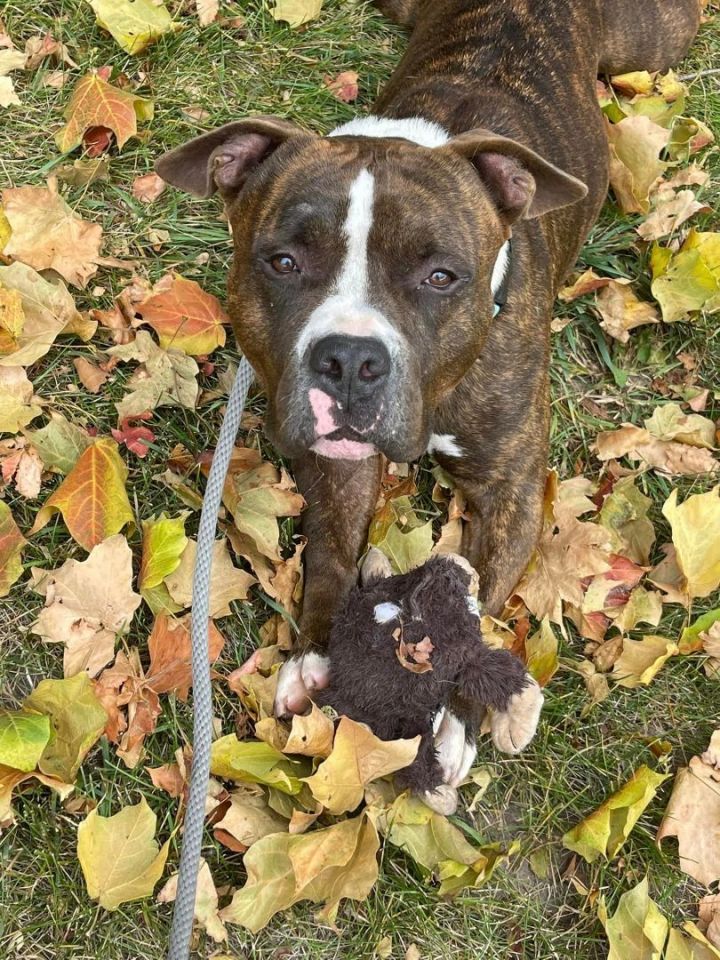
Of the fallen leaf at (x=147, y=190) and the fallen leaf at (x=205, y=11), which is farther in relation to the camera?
the fallen leaf at (x=205, y=11)

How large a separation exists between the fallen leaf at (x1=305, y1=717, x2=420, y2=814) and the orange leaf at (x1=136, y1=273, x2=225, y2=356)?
1.75 metres

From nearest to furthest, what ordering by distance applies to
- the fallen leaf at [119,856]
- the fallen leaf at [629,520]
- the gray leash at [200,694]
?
the gray leash at [200,694] < the fallen leaf at [119,856] < the fallen leaf at [629,520]

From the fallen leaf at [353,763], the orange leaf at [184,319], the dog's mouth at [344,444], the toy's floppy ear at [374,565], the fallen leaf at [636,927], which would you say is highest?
the dog's mouth at [344,444]

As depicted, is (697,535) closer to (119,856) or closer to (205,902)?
(205,902)

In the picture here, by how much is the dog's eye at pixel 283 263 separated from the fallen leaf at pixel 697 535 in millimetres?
1694

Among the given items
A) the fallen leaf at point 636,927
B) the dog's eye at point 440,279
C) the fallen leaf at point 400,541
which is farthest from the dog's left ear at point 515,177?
the fallen leaf at point 636,927

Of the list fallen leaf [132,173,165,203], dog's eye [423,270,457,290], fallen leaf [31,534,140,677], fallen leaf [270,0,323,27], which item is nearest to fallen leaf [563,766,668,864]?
fallen leaf [31,534,140,677]

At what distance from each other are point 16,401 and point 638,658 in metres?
2.55

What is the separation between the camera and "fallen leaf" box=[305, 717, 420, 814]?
3.15 meters

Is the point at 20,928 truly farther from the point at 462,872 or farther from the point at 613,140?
the point at 613,140

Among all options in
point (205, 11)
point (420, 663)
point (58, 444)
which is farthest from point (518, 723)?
point (205, 11)

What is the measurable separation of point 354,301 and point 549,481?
1.45 metres

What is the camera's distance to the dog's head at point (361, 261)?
3.05 metres

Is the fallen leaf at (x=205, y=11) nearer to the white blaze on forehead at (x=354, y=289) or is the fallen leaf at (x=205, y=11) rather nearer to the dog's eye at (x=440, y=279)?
the white blaze on forehead at (x=354, y=289)
